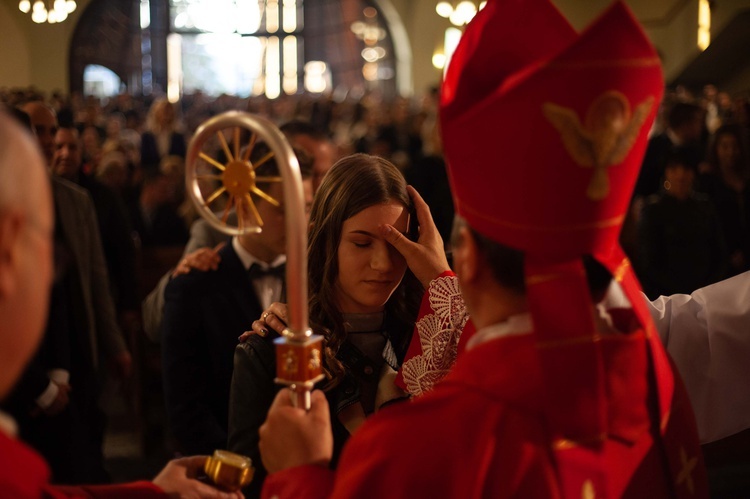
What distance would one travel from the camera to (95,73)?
1802 cm

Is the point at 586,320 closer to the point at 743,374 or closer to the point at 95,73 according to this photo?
the point at 743,374

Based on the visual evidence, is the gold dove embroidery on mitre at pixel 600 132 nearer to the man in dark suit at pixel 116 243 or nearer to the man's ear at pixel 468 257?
the man's ear at pixel 468 257

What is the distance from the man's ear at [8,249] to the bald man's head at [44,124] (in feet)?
8.65

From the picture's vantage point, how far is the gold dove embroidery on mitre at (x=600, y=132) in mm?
1242

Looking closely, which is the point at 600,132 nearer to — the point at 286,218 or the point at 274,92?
the point at 286,218

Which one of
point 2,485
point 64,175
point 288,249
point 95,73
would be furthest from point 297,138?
point 95,73

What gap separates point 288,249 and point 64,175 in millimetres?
3342

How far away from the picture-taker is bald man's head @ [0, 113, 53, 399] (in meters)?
0.94

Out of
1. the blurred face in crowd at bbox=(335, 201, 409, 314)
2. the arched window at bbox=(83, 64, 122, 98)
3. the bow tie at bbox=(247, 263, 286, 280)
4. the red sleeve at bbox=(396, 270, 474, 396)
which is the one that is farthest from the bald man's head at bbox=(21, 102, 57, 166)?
the arched window at bbox=(83, 64, 122, 98)

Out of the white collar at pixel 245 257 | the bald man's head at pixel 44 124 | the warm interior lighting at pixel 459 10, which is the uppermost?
the warm interior lighting at pixel 459 10

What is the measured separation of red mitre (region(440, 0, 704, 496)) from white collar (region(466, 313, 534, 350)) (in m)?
0.08

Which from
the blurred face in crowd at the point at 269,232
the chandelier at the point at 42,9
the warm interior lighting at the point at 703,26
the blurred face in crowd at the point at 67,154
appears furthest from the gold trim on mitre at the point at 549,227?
the warm interior lighting at the point at 703,26

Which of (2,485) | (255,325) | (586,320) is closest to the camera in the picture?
(2,485)

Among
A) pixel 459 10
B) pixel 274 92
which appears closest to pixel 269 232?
pixel 459 10
